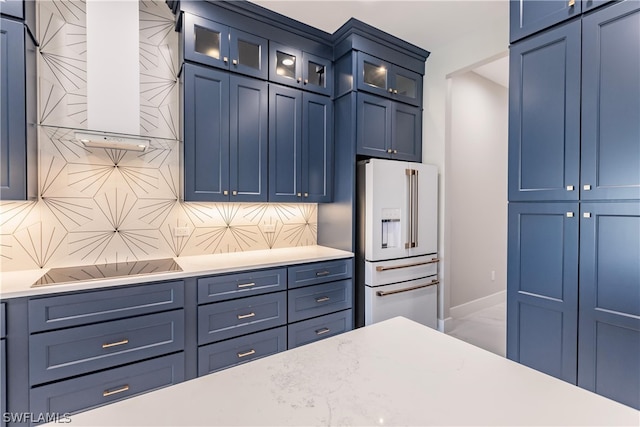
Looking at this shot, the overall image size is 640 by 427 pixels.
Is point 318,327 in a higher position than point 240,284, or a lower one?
lower

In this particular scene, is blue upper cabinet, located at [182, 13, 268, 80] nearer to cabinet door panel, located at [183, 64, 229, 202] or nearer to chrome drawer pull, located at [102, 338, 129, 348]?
cabinet door panel, located at [183, 64, 229, 202]

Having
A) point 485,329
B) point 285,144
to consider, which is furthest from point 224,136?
point 485,329

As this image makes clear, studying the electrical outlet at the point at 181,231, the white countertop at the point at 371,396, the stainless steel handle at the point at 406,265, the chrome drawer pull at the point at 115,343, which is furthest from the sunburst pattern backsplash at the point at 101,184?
the white countertop at the point at 371,396

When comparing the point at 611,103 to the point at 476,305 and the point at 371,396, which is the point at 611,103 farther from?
the point at 476,305

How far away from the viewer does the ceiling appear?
248cm

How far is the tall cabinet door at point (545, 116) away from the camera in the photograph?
5.65 ft

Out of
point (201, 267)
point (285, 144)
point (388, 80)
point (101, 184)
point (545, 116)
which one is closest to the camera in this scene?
point (545, 116)

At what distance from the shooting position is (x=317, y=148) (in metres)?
2.91

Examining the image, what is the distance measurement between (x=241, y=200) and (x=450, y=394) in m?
2.14

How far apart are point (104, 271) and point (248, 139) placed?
142 centimetres

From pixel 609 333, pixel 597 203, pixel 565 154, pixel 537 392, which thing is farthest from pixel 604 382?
pixel 537 392

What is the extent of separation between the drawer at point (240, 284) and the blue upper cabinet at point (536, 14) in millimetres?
2310

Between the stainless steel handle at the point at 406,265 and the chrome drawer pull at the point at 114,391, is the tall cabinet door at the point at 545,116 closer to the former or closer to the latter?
the stainless steel handle at the point at 406,265

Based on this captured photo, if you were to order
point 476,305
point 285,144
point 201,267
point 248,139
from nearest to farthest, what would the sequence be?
point 201,267 → point 248,139 → point 285,144 → point 476,305
